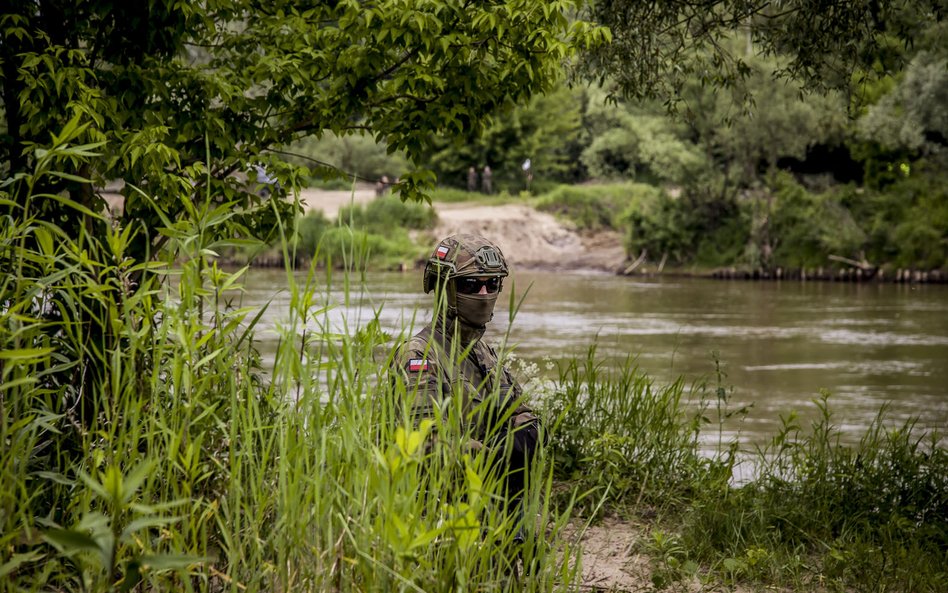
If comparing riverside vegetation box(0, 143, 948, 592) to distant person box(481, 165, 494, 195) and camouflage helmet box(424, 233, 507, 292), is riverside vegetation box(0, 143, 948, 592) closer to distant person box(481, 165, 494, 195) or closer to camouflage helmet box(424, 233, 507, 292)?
camouflage helmet box(424, 233, 507, 292)

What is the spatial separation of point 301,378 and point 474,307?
129 centimetres

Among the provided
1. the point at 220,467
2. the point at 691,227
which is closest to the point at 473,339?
the point at 220,467

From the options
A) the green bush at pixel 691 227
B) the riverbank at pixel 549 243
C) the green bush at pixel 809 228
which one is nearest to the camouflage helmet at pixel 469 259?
the green bush at pixel 809 228

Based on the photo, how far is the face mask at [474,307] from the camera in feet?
13.8

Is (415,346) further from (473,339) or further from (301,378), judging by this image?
(301,378)

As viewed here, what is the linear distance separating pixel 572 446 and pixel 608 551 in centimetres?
115

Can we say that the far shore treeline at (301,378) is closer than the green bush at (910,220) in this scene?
Yes

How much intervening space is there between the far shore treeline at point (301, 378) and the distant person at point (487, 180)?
116 ft

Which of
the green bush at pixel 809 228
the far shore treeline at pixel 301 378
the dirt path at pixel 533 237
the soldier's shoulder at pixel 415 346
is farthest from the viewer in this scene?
the dirt path at pixel 533 237

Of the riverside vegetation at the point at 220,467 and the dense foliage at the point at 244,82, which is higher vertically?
the dense foliage at the point at 244,82

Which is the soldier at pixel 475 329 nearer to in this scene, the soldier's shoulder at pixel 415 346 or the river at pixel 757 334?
the soldier's shoulder at pixel 415 346

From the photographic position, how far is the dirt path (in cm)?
3906

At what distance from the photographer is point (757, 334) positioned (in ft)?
65.1

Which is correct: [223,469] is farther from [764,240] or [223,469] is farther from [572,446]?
[764,240]
